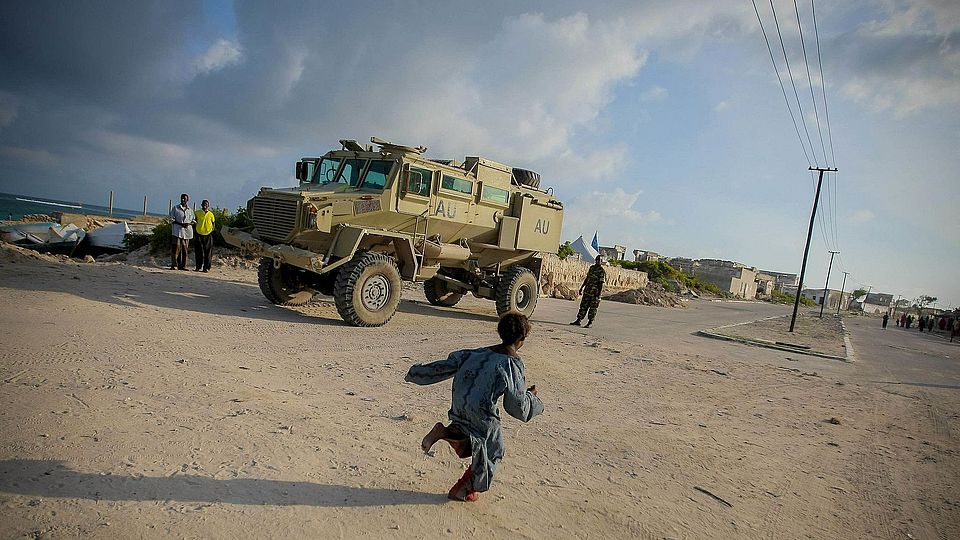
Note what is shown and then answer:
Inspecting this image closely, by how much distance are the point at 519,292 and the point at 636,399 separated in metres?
5.77

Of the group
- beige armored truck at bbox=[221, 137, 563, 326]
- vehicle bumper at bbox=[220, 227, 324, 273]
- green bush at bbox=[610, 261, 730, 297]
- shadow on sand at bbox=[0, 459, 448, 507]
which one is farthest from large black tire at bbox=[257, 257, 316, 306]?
green bush at bbox=[610, 261, 730, 297]

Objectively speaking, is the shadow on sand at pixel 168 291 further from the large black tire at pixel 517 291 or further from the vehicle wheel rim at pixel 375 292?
the large black tire at pixel 517 291

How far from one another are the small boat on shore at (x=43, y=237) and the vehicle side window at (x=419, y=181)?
1154cm

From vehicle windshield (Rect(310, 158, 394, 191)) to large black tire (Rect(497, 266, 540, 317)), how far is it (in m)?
3.51

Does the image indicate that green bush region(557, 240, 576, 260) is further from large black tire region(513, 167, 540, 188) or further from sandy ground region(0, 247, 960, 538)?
sandy ground region(0, 247, 960, 538)

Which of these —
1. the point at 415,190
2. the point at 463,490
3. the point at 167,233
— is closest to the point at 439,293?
the point at 415,190

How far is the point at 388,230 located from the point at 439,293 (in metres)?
3.75

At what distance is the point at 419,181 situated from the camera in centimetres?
921

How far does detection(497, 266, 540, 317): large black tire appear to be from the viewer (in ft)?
36.7

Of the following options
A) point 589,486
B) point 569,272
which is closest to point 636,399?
point 589,486

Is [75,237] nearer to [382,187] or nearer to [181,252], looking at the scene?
[181,252]

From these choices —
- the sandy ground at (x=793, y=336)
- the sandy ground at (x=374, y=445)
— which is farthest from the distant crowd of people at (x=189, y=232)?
the sandy ground at (x=793, y=336)

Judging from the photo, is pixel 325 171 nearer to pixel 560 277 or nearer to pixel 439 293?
pixel 439 293

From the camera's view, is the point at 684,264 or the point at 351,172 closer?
the point at 351,172
